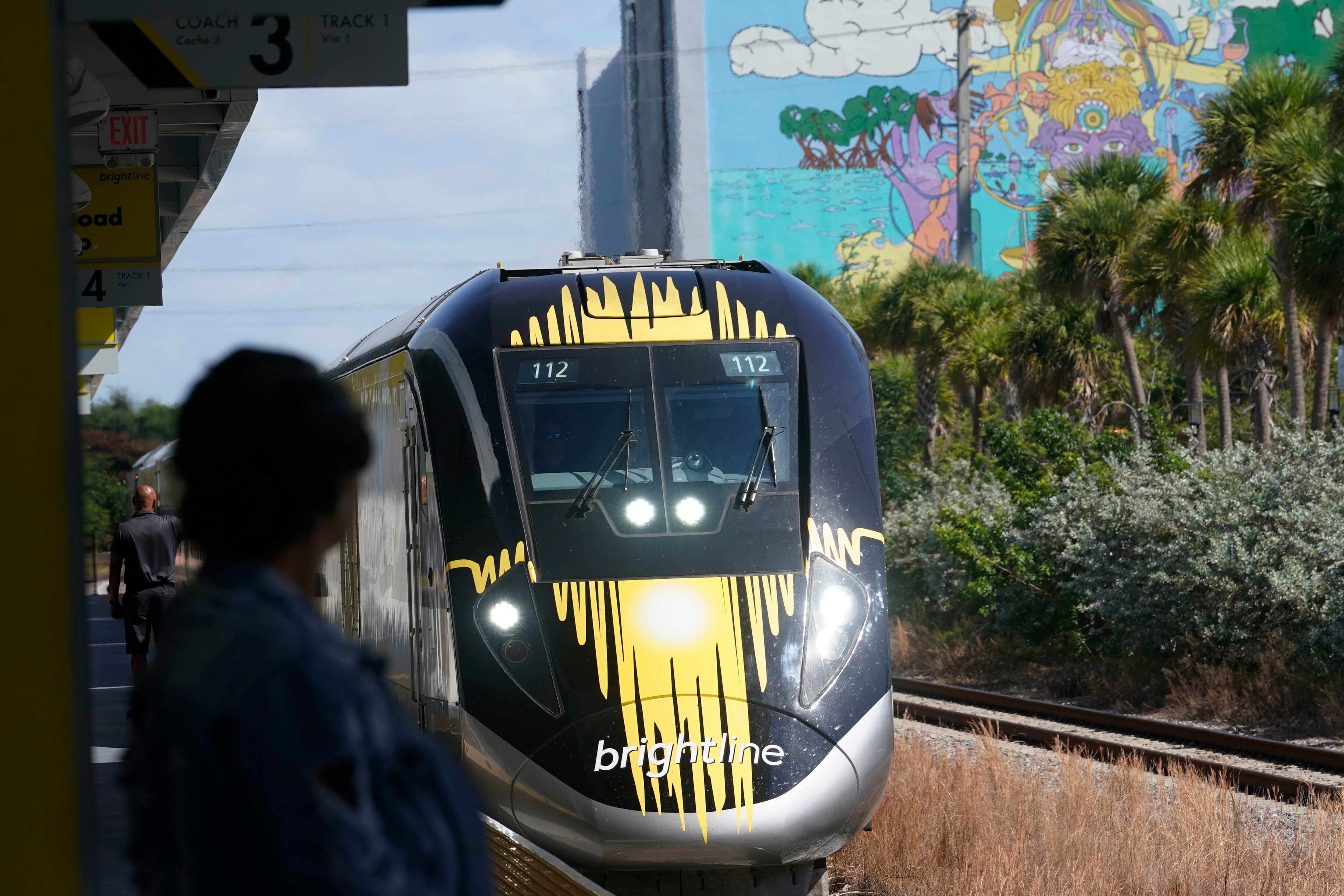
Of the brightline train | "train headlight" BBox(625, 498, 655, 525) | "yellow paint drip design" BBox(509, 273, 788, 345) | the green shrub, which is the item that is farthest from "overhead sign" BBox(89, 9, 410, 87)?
the green shrub

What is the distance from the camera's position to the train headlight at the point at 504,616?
7031mm

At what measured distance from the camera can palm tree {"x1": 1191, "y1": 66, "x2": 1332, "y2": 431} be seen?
76.2ft

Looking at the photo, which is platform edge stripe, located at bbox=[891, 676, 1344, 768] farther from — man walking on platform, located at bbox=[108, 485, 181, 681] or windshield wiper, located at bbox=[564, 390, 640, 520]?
man walking on platform, located at bbox=[108, 485, 181, 681]

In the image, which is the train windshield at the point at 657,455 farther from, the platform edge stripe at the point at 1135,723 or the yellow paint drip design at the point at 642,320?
the platform edge stripe at the point at 1135,723

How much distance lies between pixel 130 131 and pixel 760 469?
557cm

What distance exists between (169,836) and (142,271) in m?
10.4

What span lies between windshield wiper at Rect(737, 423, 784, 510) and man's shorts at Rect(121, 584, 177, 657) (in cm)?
567

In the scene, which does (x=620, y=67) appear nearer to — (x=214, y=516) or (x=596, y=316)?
(x=596, y=316)

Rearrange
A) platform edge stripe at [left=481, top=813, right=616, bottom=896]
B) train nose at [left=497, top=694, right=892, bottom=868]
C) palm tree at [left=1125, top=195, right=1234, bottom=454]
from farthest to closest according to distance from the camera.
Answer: palm tree at [left=1125, top=195, right=1234, bottom=454] → train nose at [left=497, top=694, right=892, bottom=868] → platform edge stripe at [left=481, top=813, right=616, bottom=896]

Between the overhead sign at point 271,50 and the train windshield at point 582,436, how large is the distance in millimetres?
2245

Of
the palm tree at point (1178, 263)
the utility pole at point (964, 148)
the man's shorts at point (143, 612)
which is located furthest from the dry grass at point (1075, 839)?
the utility pole at point (964, 148)

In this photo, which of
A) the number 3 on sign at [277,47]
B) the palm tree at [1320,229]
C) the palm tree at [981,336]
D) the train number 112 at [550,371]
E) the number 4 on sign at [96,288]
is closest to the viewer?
the number 3 on sign at [277,47]

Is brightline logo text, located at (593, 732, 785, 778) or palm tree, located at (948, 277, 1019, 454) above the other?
palm tree, located at (948, 277, 1019, 454)

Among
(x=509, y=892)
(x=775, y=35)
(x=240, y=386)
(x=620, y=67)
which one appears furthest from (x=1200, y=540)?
(x=775, y=35)
